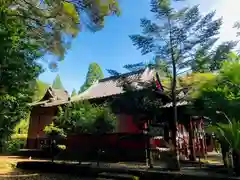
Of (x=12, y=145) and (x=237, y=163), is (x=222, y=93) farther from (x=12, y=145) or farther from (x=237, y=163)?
(x=12, y=145)

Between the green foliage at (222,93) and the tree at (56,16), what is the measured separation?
4149 millimetres

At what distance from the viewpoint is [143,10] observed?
8.73 meters

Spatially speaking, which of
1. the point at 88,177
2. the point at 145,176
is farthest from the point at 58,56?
the point at 145,176

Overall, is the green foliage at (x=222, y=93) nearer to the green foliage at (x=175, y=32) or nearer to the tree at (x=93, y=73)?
the green foliage at (x=175, y=32)

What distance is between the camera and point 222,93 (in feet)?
20.1

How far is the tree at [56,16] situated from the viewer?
7098 millimetres

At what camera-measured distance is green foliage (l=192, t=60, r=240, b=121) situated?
5867mm

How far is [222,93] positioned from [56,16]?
6002mm

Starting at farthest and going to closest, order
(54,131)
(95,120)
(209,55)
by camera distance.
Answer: (54,131) → (95,120) → (209,55)

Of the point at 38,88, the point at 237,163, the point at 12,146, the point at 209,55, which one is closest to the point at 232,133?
the point at 237,163

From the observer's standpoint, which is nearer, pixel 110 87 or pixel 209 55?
pixel 209 55

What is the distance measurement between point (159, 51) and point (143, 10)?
89.3 inches

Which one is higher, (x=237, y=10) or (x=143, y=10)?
(x=143, y=10)

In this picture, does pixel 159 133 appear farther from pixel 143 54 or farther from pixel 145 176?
pixel 143 54
